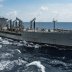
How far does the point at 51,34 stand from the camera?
244ft

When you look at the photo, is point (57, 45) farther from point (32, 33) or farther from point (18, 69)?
point (18, 69)

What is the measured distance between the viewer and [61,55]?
2203 inches

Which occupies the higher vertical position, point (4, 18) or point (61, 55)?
point (4, 18)

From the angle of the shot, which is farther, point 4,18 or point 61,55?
point 4,18

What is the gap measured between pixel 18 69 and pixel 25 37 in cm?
5357

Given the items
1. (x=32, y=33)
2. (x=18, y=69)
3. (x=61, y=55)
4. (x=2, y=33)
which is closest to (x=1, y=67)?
(x=18, y=69)

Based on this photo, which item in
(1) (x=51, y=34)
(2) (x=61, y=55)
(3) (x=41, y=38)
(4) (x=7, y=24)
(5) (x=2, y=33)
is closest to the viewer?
(2) (x=61, y=55)

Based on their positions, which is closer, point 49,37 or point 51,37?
point 51,37

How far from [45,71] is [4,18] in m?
102

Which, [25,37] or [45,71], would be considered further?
[25,37]

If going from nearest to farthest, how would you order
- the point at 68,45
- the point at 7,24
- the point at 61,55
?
1. the point at 61,55
2. the point at 68,45
3. the point at 7,24

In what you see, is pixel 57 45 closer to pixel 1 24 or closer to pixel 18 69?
pixel 18 69

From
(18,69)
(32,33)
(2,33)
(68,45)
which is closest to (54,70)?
(18,69)

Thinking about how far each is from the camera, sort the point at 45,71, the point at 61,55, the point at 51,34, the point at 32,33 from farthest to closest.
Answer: the point at 32,33 < the point at 51,34 < the point at 61,55 < the point at 45,71
